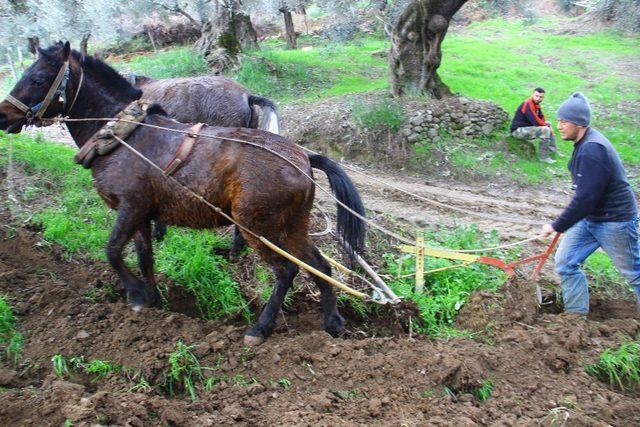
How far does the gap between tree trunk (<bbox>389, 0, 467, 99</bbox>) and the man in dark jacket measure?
7972 mm

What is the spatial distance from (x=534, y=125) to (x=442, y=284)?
6.93 m

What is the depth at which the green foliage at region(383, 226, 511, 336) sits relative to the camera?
4.92 meters

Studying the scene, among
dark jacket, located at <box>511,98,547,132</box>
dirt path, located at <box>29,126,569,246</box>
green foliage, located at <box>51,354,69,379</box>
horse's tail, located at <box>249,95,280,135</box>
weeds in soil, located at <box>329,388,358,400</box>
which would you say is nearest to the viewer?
weeds in soil, located at <box>329,388,358,400</box>

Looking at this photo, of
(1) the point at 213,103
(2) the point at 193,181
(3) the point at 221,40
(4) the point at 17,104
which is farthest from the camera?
(3) the point at 221,40

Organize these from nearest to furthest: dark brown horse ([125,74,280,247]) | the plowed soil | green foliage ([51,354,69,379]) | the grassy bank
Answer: the plowed soil
green foliage ([51,354,69,379])
the grassy bank
dark brown horse ([125,74,280,247])

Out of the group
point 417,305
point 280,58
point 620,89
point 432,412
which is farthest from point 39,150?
point 620,89

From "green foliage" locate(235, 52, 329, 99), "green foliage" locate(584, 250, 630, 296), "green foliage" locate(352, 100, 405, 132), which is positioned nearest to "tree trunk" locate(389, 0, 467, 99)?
"green foliage" locate(352, 100, 405, 132)

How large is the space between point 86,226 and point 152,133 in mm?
2239

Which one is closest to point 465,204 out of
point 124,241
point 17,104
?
point 124,241

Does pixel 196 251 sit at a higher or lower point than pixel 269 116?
lower

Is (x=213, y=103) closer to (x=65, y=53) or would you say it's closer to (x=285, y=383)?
(x=65, y=53)

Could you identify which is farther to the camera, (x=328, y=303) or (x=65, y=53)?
(x=328, y=303)

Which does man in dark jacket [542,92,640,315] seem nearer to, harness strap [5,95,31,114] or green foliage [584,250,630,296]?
green foliage [584,250,630,296]

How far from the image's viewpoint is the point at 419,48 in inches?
473
